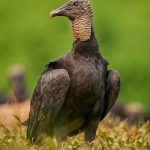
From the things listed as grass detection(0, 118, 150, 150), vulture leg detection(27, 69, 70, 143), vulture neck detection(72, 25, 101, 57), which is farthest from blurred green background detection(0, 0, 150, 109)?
vulture neck detection(72, 25, 101, 57)

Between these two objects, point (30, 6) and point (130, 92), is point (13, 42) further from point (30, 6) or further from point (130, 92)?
point (130, 92)

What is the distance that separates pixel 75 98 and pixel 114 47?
1189cm

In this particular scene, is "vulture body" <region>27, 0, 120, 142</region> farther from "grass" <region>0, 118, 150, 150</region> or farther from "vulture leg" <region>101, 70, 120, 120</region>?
"grass" <region>0, 118, 150, 150</region>

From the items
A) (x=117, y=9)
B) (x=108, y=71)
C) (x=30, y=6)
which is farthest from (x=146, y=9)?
(x=108, y=71)

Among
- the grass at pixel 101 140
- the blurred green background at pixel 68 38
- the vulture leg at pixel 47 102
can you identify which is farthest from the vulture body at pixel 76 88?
the blurred green background at pixel 68 38

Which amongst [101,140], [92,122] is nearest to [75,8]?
[92,122]

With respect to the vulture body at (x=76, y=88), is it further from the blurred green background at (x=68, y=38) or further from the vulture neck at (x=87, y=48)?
the blurred green background at (x=68, y=38)

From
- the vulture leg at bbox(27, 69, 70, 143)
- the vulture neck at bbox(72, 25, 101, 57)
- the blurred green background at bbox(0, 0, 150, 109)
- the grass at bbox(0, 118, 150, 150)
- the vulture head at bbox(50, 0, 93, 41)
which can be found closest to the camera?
the grass at bbox(0, 118, 150, 150)

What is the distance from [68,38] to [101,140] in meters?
11.6

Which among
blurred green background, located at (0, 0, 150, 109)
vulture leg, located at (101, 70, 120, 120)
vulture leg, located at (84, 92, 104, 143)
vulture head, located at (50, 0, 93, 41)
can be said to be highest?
vulture head, located at (50, 0, 93, 41)

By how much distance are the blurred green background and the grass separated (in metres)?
9.86

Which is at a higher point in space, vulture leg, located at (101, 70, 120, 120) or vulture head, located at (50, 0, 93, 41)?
vulture head, located at (50, 0, 93, 41)

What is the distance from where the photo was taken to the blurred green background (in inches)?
920

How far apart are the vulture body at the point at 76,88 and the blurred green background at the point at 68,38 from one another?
1103cm
